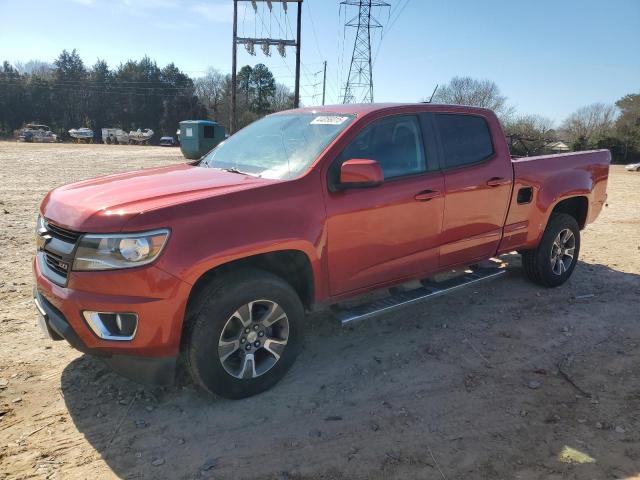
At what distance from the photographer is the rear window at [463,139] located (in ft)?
13.8

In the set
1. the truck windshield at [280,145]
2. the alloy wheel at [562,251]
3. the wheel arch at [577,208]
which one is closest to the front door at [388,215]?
the truck windshield at [280,145]

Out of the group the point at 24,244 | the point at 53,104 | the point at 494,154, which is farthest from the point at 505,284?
the point at 53,104

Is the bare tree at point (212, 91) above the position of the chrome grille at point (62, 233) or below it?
above

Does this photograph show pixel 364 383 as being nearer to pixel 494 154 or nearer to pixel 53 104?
pixel 494 154

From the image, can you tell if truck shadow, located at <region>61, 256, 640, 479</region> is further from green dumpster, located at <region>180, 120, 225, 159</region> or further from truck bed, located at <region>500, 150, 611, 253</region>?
green dumpster, located at <region>180, 120, 225, 159</region>

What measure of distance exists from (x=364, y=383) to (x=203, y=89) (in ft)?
270

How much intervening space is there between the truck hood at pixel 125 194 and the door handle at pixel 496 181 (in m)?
2.24

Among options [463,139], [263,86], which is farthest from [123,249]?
[263,86]

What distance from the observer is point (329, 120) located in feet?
12.4

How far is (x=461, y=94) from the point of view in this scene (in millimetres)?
42656

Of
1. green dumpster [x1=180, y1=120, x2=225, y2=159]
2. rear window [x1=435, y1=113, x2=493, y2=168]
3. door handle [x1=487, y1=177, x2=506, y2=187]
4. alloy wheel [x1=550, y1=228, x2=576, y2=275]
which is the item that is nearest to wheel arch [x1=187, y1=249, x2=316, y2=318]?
rear window [x1=435, y1=113, x2=493, y2=168]

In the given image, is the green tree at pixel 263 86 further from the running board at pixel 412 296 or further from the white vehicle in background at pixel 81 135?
the running board at pixel 412 296

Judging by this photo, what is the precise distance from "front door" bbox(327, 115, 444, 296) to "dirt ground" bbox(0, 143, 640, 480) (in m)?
0.69

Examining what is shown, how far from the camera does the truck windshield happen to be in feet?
11.4
